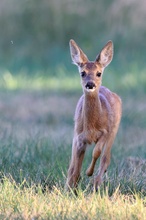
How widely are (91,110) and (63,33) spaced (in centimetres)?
1498

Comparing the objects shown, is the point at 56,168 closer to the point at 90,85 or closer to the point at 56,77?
the point at 90,85

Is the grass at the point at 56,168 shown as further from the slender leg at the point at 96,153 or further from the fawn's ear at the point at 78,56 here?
the fawn's ear at the point at 78,56

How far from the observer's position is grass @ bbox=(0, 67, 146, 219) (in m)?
6.83

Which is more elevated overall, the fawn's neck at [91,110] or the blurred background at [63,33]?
the blurred background at [63,33]

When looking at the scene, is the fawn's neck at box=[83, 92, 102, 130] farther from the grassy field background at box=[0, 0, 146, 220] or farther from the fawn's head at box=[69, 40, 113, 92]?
the grassy field background at box=[0, 0, 146, 220]

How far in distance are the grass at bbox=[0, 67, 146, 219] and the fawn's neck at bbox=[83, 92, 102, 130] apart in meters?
0.50

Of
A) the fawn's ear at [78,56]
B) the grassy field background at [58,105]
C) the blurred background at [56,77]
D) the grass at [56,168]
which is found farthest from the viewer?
the blurred background at [56,77]

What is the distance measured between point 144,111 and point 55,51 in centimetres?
772

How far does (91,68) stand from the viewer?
321 inches

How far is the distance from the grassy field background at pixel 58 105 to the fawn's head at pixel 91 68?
0.86 metres

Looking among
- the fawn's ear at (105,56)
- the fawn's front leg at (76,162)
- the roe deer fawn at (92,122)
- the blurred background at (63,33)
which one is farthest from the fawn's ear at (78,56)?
the blurred background at (63,33)

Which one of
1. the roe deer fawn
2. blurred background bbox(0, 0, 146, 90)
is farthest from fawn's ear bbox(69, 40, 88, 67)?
blurred background bbox(0, 0, 146, 90)

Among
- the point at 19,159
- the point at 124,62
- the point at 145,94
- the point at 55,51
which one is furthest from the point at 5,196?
the point at 55,51

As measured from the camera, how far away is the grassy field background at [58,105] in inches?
279
